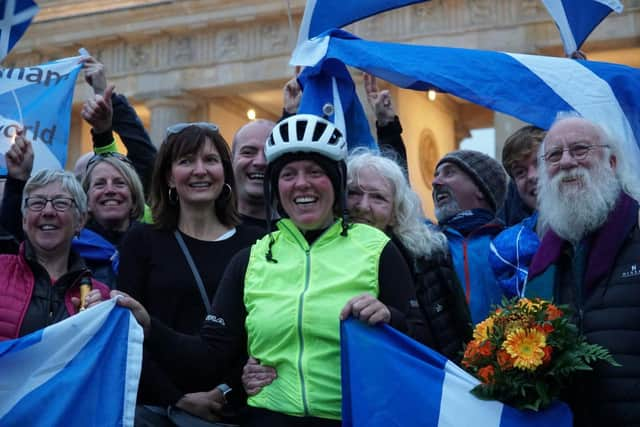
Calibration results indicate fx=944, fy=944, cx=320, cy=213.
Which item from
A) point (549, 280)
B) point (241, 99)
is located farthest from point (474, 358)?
point (241, 99)

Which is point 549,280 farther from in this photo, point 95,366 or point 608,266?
point 95,366

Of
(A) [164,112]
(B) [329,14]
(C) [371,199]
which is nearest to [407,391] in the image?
(C) [371,199]

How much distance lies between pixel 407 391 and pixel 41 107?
4273mm

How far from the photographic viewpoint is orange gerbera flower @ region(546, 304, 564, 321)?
3.37 metres

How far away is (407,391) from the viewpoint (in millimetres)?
3373

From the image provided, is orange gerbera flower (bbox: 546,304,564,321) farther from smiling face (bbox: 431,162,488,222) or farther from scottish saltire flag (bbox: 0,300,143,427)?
smiling face (bbox: 431,162,488,222)

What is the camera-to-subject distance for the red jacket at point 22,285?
4031mm

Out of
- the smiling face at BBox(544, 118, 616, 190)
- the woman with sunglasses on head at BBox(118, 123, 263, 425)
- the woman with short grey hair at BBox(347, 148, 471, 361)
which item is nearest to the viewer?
the woman with sunglasses on head at BBox(118, 123, 263, 425)

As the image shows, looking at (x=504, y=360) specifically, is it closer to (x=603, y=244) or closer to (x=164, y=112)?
(x=603, y=244)

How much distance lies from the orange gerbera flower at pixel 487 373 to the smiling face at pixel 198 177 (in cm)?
150

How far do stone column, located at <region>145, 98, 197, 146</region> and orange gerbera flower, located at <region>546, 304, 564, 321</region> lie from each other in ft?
68.1

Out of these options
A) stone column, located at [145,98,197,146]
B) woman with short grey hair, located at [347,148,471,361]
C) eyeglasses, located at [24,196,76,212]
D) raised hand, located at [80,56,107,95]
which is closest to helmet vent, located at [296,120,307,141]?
woman with short grey hair, located at [347,148,471,361]

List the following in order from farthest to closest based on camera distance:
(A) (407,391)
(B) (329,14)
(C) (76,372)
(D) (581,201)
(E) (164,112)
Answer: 1. (E) (164,112)
2. (B) (329,14)
3. (D) (581,201)
4. (C) (76,372)
5. (A) (407,391)

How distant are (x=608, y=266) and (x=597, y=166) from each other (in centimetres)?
55
